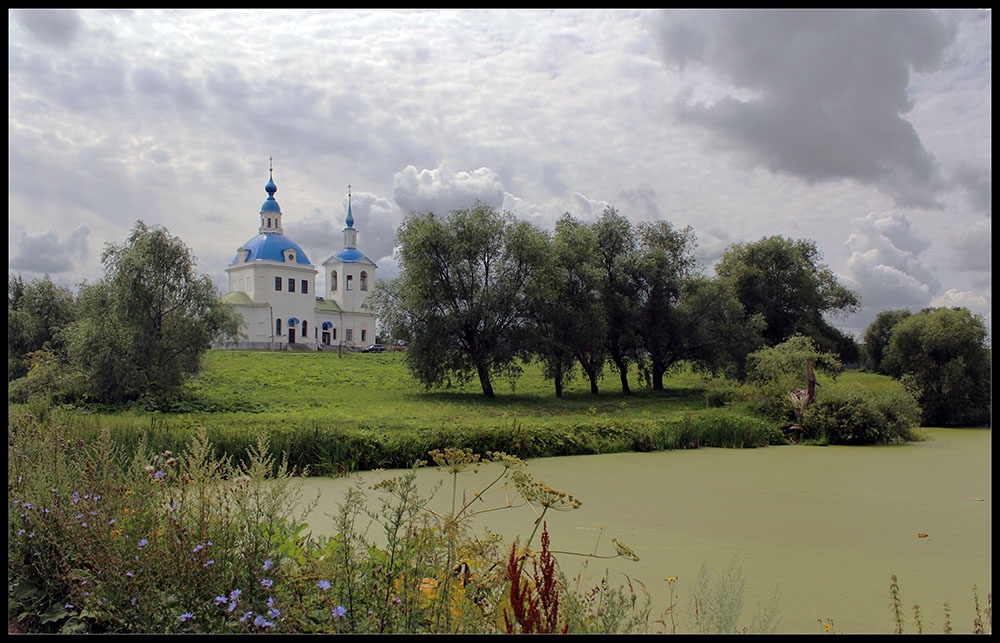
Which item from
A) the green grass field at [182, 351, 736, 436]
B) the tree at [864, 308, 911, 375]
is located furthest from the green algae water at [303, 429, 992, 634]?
the tree at [864, 308, 911, 375]

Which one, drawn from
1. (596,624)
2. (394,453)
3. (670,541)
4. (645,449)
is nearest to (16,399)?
(394,453)

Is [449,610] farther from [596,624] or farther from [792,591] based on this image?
[792,591]

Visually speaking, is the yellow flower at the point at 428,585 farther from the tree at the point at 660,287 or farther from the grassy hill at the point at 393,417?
the tree at the point at 660,287

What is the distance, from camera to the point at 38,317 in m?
27.1

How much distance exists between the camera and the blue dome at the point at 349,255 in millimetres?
72938

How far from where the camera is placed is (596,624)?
391cm

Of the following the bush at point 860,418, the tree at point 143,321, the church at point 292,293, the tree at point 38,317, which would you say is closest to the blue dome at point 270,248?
the church at point 292,293

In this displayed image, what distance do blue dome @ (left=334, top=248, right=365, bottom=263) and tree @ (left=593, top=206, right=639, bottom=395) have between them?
4632 cm

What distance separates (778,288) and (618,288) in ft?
41.7

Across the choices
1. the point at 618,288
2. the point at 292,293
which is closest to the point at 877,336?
the point at 618,288

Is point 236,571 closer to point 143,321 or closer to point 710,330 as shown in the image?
point 143,321

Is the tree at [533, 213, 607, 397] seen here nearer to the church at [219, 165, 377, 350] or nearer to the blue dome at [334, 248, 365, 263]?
the church at [219, 165, 377, 350]

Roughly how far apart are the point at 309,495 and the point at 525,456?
5.55 meters

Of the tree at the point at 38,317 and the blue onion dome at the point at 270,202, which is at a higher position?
the blue onion dome at the point at 270,202
